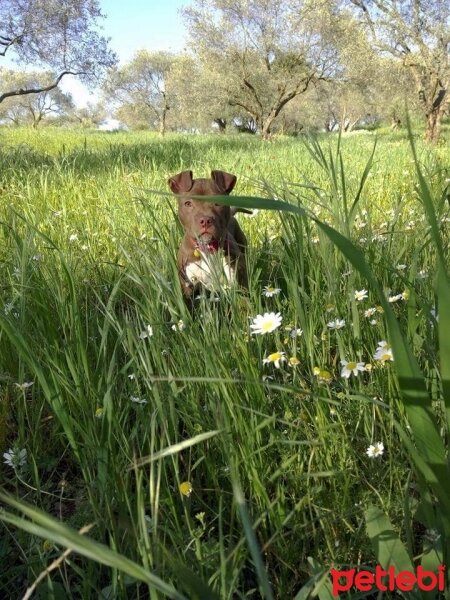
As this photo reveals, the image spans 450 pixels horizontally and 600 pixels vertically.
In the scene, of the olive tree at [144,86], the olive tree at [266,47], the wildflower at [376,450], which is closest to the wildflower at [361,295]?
the wildflower at [376,450]

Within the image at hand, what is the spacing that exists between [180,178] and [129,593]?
10.3ft

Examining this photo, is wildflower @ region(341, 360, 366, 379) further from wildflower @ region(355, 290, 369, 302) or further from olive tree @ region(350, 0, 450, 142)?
olive tree @ region(350, 0, 450, 142)

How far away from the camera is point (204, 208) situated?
3623 millimetres

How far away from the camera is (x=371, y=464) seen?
144 cm

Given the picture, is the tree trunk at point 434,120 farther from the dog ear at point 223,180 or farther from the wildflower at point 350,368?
the wildflower at point 350,368

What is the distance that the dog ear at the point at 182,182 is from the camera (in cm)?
385

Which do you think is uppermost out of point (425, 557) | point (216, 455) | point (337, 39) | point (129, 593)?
point (337, 39)

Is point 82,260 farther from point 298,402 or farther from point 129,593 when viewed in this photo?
point 129,593

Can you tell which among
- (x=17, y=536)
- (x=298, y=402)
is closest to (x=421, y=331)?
(x=298, y=402)

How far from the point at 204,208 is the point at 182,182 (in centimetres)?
42

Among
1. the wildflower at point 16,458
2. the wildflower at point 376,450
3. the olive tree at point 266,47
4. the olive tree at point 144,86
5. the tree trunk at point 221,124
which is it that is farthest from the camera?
the olive tree at point 144,86

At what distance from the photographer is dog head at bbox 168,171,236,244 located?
11.3 feet

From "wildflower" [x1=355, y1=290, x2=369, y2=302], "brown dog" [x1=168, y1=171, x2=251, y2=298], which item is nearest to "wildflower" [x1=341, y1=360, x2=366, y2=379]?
"wildflower" [x1=355, y1=290, x2=369, y2=302]

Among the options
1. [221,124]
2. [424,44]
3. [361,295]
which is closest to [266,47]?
[424,44]
